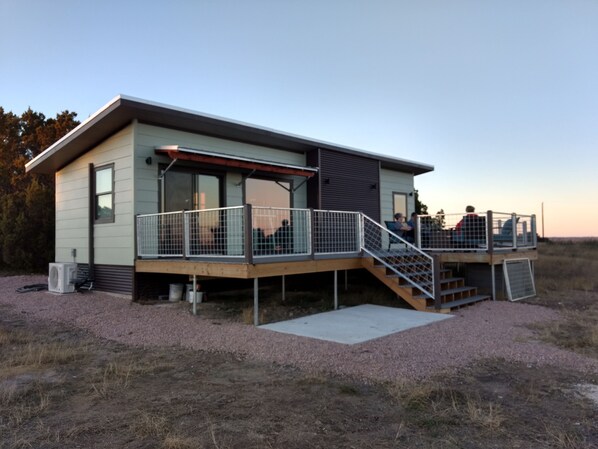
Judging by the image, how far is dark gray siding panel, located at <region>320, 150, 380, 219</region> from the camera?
38.5 feet

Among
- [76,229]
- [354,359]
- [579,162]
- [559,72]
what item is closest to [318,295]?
[354,359]

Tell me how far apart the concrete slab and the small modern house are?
24.9 inches

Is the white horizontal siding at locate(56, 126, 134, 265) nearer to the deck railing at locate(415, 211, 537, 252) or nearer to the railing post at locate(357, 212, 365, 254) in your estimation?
the railing post at locate(357, 212, 365, 254)

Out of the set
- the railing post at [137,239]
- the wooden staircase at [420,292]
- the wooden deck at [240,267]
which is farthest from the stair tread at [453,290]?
the railing post at [137,239]

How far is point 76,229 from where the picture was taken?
36.1ft

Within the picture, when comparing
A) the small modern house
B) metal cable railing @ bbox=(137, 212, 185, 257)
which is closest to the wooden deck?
the small modern house

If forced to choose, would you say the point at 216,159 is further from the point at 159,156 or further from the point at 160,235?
the point at 160,235

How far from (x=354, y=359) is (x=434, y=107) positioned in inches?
473

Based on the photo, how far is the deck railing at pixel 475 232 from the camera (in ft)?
32.9

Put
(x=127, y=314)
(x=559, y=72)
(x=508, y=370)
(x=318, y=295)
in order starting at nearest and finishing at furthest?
(x=508, y=370)
(x=127, y=314)
(x=318, y=295)
(x=559, y=72)

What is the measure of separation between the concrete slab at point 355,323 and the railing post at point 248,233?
1143mm

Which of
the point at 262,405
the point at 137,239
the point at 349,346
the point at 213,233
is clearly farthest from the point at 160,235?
the point at 262,405

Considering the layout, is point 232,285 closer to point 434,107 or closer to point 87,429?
point 87,429

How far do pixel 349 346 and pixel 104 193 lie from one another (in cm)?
692
